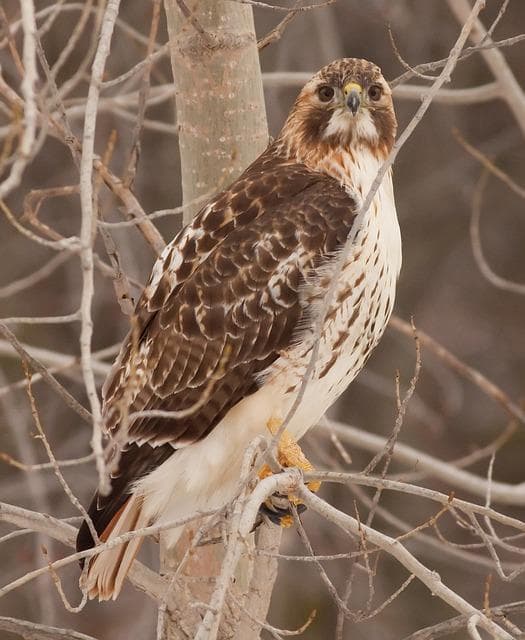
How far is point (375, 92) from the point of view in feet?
13.9

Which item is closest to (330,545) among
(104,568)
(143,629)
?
(143,629)

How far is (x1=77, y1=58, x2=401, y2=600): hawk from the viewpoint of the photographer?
13.0 feet

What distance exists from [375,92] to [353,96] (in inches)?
5.3

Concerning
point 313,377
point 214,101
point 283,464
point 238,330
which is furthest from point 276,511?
point 214,101

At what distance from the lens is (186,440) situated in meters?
3.99

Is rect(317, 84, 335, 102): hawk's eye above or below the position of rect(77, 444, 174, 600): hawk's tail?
above

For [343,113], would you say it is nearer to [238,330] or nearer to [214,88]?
[214,88]

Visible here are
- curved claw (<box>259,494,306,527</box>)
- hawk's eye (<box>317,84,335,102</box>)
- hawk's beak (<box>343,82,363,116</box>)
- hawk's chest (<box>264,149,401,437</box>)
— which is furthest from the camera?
hawk's eye (<box>317,84,335,102</box>)

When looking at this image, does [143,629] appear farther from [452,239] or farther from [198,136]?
[198,136]

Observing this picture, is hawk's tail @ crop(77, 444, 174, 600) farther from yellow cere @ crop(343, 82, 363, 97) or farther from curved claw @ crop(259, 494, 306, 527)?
yellow cere @ crop(343, 82, 363, 97)

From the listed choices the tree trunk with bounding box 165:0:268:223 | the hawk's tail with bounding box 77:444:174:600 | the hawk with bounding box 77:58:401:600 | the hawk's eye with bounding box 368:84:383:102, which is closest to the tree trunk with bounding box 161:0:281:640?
the tree trunk with bounding box 165:0:268:223

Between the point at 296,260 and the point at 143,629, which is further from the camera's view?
the point at 143,629

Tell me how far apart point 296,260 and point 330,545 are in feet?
12.4

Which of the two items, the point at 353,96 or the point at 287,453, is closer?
the point at 287,453
